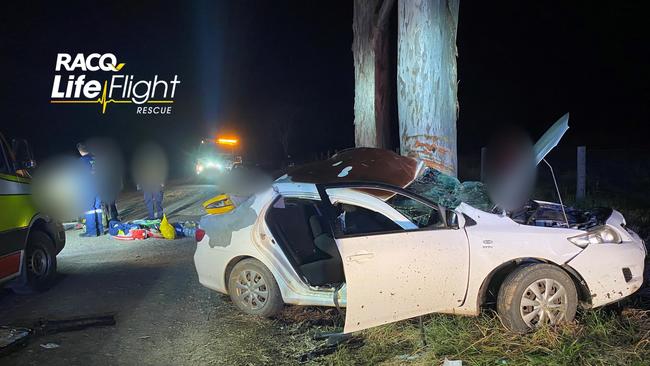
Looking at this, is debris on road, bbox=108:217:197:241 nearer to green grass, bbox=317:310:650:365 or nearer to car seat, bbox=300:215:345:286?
car seat, bbox=300:215:345:286

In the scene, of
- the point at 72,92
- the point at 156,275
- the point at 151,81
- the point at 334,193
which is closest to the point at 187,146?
the point at 151,81

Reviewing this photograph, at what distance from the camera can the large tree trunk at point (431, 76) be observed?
306 inches

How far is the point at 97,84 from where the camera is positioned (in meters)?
19.6

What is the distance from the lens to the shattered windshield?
19.7ft

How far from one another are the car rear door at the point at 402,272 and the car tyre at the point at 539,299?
16.0 inches

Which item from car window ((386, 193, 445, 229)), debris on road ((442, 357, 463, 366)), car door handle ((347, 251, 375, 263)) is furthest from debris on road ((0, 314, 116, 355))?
debris on road ((442, 357, 463, 366))

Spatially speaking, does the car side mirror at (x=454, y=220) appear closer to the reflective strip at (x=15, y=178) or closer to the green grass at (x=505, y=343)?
the green grass at (x=505, y=343)

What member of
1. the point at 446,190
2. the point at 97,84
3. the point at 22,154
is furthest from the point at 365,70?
the point at 97,84

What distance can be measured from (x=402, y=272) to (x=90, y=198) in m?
8.53

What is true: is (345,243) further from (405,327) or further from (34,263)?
(34,263)

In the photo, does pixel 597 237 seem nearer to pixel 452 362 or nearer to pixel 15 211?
pixel 452 362

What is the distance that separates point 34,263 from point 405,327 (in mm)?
4813

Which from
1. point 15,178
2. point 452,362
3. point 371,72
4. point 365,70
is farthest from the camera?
point 365,70

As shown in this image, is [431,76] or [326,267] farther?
[431,76]
